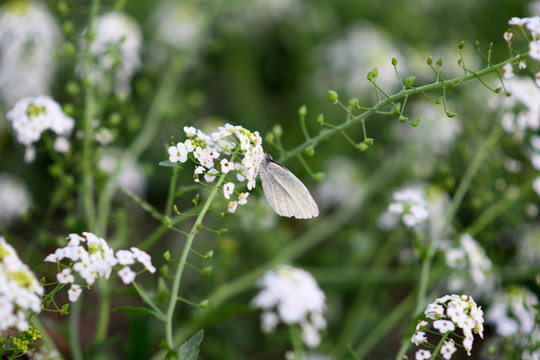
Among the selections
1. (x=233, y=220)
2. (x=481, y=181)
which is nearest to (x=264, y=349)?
(x=233, y=220)

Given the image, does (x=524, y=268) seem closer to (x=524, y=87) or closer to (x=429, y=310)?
(x=524, y=87)

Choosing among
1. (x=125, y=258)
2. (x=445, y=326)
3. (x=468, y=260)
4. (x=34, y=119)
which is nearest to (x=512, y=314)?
(x=468, y=260)

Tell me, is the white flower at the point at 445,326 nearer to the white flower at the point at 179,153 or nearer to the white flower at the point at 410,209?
the white flower at the point at 410,209

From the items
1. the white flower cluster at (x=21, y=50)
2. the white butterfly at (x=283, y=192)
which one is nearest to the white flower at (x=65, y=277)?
the white butterfly at (x=283, y=192)

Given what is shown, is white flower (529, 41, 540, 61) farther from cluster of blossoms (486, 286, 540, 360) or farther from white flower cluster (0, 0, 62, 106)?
white flower cluster (0, 0, 62, 106)

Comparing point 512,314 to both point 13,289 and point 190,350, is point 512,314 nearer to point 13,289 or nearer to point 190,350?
point 190,350

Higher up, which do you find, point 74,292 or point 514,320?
point 74,292

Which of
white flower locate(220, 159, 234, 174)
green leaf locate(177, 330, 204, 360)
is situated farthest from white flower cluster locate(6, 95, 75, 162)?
green leaf locate(177, 330, 204, 360)
